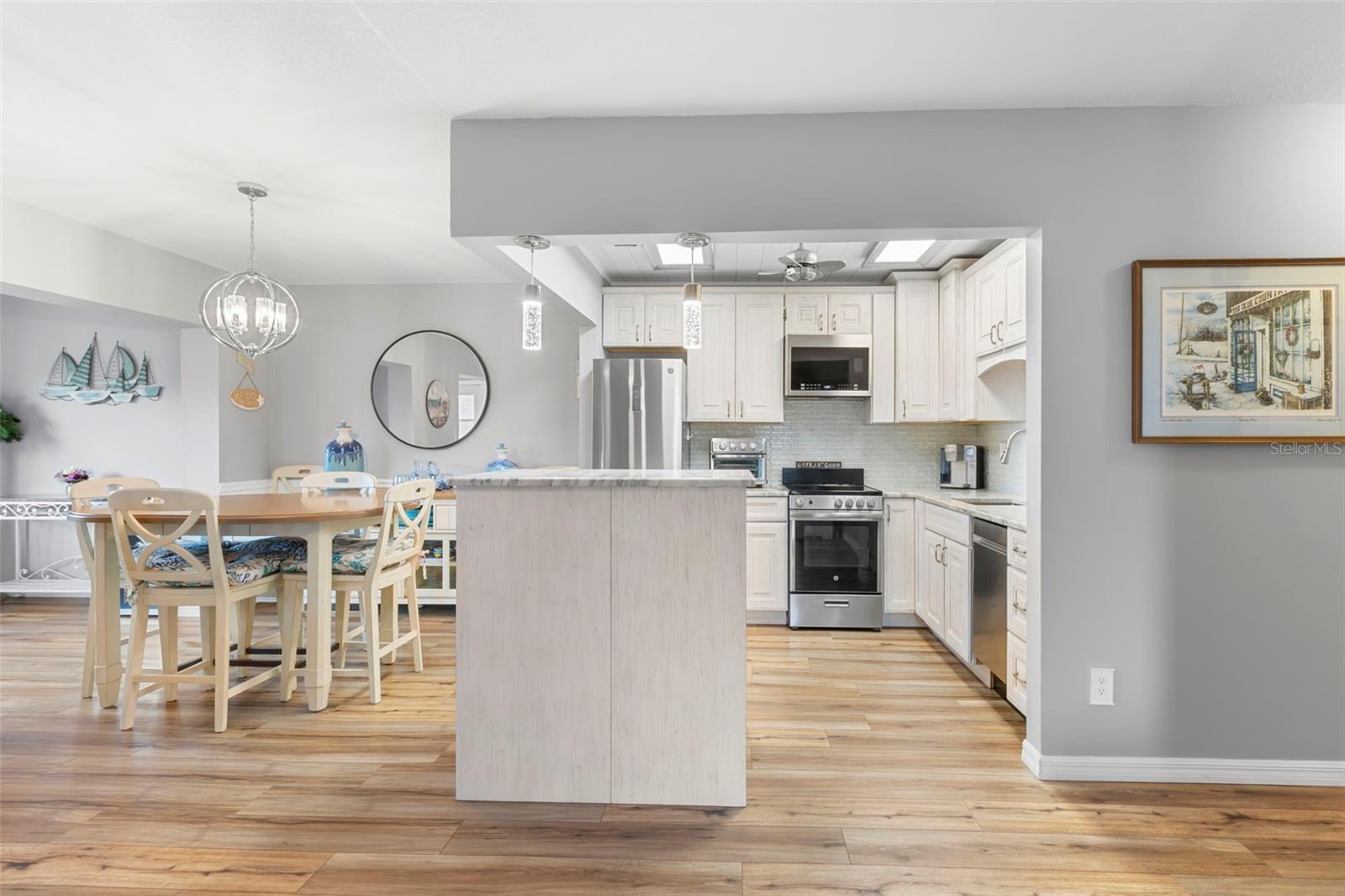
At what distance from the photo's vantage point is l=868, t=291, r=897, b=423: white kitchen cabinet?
4.58 m

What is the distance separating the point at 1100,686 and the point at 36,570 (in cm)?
686

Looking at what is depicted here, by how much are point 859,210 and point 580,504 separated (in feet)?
4.70

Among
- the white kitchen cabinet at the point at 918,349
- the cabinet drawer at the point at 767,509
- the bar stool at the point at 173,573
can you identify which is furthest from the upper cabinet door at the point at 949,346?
the bar stool at the point at 173,573

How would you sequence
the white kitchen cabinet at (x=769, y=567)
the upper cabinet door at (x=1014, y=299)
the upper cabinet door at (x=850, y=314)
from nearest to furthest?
the upper cabinet door at (x=1014, y=299) → the white kitchen cabinet at (x=769, y=567) → the upper cabinet door at (x=850, y=314)

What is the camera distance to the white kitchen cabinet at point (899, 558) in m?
4.30

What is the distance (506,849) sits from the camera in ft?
6.49

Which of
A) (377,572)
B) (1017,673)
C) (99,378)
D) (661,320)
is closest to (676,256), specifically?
(661,320)

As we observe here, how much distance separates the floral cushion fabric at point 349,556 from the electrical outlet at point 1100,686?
9.78 feet

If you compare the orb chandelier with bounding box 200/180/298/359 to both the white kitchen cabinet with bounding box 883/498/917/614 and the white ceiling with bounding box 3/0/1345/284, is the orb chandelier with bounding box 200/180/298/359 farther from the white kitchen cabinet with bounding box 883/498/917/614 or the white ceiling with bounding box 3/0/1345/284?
A: the white kitchen cabinet with bounding box 883/498/917/614

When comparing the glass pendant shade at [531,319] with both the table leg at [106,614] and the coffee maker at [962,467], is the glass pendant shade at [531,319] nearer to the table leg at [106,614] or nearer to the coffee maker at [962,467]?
the table leg at [106,614]

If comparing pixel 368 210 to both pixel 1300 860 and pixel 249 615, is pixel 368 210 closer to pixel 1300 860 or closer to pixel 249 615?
pixel 249 615

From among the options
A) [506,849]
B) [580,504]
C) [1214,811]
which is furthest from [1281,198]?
[506,849]

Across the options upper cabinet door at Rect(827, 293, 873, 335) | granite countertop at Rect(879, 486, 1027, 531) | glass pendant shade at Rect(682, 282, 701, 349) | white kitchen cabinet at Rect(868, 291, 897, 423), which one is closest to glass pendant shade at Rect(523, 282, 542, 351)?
glass pendant shade at Rect(682, 282, 701, 349)

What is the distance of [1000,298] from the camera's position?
11.7 feet
